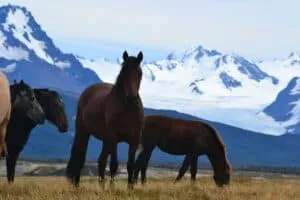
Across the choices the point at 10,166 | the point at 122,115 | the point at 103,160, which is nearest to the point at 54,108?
the point at 10,166

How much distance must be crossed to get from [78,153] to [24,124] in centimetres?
190

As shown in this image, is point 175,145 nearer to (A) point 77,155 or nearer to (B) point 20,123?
(A) point 77,155

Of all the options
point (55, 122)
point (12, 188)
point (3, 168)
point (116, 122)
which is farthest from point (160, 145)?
point (3, 168)

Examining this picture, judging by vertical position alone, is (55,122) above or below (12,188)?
above

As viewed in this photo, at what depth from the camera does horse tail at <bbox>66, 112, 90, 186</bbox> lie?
71.6ft

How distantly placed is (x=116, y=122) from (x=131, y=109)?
19.9 inches

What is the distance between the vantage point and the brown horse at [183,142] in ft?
89.0

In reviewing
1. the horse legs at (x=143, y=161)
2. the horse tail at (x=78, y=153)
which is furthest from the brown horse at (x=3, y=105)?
the horse legs at (x=143, y=161)

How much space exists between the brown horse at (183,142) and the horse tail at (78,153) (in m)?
5.09

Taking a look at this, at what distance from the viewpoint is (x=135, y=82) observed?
18141 millimetres

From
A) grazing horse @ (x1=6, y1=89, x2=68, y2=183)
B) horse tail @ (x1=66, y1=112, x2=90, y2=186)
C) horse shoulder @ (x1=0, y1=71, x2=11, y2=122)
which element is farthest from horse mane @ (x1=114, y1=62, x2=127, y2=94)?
horse shoulder @ (x1=0, y1=71, x2=11, y2=122)

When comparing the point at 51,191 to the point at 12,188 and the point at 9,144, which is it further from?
the point at 9,144

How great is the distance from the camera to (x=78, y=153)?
22.1 metres

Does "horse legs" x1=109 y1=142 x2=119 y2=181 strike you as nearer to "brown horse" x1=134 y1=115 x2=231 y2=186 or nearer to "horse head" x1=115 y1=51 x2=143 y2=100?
"horse head" x1=115 y1=51 x2=143 y2=100
